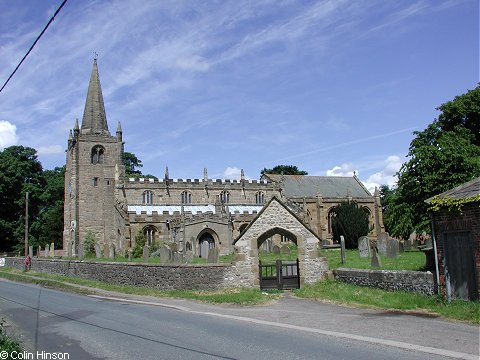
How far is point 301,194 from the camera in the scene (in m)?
57.3

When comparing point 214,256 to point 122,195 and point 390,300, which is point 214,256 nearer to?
point 390,300

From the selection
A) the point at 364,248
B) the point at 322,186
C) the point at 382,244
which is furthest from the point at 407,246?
the point at 322,186

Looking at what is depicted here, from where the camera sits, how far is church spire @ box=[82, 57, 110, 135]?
5388 cm

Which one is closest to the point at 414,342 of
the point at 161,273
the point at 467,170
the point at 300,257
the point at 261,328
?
the point at 261,328

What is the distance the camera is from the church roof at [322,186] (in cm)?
5762

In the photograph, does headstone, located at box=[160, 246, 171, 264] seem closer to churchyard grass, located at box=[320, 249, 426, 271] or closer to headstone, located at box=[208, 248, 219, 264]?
headstone, located at box=[208, 248, 219, 264]

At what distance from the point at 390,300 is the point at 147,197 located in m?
40.8

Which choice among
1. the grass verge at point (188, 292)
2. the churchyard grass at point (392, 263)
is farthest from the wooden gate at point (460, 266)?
the grass verge at point (188, 292)

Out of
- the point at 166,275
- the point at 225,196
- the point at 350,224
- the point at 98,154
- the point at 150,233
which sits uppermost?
the point at 98,154

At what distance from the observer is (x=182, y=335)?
1005 cm

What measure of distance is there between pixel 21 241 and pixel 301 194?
34763 millimetres

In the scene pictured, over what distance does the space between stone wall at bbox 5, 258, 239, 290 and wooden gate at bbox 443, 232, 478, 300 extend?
7.87 metres

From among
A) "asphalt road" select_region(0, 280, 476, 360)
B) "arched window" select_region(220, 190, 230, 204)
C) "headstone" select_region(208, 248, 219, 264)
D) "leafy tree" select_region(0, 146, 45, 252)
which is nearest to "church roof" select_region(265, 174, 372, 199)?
"arched window" select_region(220, 190, 230, 204)

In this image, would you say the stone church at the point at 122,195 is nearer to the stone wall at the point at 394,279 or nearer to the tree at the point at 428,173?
the tree at the point at 428,173
